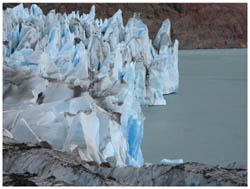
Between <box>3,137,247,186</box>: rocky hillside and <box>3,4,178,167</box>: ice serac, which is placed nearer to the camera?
<box>3,137,247,186</box>: rocky hillside

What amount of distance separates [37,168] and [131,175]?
45 centimetres

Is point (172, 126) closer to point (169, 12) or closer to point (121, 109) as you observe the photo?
Result: point (121, 109)

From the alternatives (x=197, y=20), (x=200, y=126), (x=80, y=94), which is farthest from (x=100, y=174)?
(x=197, y=20)

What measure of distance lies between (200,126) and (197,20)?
29.3 meters

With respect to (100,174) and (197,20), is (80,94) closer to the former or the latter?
(100,174)

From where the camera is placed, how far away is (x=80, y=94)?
→ 4.67 metres

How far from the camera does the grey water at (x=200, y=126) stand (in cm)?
551

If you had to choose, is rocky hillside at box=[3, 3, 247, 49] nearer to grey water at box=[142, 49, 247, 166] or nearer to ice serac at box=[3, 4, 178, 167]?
grey water at box=[142, 49, 247, 166]

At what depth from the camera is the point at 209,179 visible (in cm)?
183

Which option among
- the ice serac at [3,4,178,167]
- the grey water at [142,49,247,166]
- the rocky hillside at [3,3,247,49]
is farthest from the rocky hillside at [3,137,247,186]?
the rocky hillside at [3,3,247,49]

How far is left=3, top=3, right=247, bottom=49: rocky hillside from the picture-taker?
1339 inches

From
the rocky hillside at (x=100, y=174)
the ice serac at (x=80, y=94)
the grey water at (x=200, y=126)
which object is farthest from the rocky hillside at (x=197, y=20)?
the rocky hillside at (x=100, y=174)

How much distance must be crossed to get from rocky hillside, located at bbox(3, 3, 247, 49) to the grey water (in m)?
22.7

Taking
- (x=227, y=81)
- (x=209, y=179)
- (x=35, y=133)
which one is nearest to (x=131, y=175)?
(x=209, y=179)
